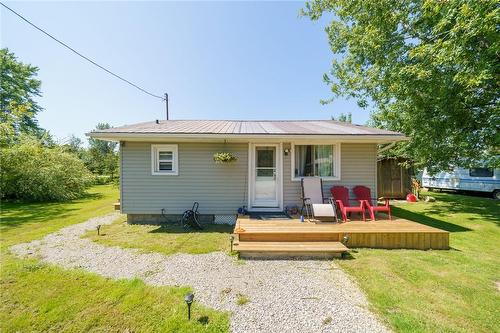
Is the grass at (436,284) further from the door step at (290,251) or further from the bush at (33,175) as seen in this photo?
the bush at (33,175)

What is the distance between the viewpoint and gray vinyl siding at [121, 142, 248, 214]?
6.48 meters

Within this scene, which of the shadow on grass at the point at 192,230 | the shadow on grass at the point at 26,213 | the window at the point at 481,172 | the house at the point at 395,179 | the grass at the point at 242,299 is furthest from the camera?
the window at the point at 481,172

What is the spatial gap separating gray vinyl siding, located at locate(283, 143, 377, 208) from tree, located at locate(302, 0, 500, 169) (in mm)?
3149

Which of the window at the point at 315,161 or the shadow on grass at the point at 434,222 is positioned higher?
the window at the point at 315,161

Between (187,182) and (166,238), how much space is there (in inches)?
69.9

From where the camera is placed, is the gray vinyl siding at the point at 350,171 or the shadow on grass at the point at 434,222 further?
the gray vinyl siding at the point at 350,171

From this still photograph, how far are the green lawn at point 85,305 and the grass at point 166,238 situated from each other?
1.33 metres

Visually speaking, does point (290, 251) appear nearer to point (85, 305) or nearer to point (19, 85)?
point (85, 305)

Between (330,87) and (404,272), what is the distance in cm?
1083

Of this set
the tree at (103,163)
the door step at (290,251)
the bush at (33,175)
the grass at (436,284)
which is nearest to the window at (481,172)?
the grass at (436,284)

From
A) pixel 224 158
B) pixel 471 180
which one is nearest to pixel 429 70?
pixel 224 158

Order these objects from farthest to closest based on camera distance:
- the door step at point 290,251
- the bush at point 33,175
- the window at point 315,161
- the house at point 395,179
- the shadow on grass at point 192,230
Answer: the house at point 395,179, the bush at point 33,175, the window at point 315,161, the shadow on grass at point 192,230, the door step at point 290,251

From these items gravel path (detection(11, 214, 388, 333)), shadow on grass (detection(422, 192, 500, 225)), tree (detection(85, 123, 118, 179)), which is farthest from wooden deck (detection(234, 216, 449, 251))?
tree (detection(85, 123, 118, 179))

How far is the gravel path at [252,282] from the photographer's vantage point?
249 centimetres
